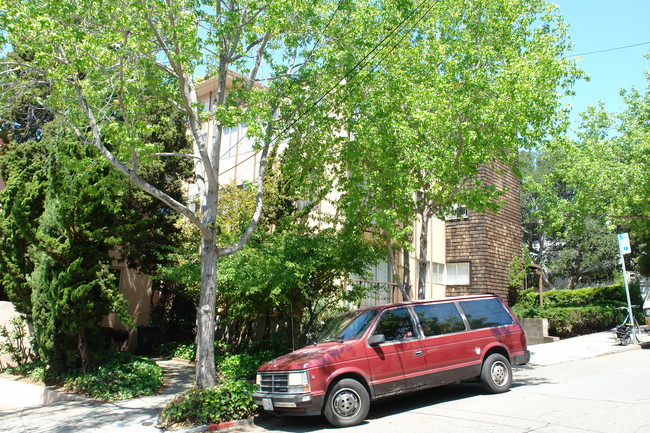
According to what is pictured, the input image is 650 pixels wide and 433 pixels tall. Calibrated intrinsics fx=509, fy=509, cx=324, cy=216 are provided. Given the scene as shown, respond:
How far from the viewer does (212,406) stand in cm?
861

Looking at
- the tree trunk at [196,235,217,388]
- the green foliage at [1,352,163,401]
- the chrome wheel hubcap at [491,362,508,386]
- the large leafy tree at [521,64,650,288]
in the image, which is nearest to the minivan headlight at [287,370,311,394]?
the tree trunk at [196,235,217,388]

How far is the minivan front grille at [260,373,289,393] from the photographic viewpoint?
8078 mm

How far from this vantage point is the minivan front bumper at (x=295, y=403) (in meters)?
7.76

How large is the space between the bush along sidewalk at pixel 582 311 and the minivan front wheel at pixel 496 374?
392 inches

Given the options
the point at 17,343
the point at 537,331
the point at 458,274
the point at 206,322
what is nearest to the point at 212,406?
the point at 206,322

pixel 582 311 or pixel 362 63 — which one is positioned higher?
pixel 362 63

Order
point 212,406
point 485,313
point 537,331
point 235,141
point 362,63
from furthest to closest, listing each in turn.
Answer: point 235,141, point 537,331, point 362,63, point 485,313, point 212,406

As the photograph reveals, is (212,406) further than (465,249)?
No

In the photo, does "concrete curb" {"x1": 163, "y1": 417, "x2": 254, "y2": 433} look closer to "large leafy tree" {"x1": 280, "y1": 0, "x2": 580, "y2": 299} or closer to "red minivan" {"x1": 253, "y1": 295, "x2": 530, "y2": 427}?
"red minivan" {"x1": 253, "y1": 295, "x2": 530, "y2": 427}

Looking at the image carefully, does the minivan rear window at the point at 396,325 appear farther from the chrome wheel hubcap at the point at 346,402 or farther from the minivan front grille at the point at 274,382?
the minivan front grille at the point at 274,382

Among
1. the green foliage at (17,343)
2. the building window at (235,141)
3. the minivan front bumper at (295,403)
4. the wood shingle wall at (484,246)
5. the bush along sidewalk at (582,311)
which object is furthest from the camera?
the wood shingle wall at (484,246)

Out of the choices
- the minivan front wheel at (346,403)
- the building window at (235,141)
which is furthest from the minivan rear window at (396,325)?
the building window at (235,141)

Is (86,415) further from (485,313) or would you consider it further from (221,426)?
(485,313)

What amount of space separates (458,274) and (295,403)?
1575 centimetres
